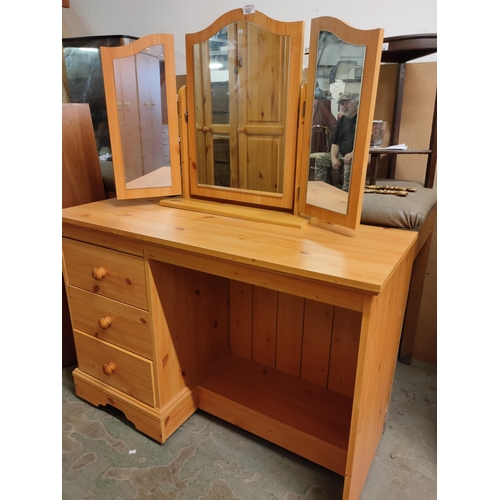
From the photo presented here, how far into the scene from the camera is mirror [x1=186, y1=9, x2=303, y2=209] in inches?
42.5

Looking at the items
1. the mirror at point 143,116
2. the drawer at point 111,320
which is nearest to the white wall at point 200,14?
the mirror at point 143,116

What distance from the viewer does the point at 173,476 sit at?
3.87 ft

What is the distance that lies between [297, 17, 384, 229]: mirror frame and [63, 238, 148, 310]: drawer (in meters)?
0.55

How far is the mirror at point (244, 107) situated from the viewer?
→ 42.5 inches

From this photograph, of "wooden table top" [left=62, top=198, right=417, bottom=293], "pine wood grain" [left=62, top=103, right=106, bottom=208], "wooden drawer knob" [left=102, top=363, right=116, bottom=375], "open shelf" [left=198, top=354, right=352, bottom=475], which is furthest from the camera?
"pine wood grain" [left=62, top=103, right=106, bottom=208]

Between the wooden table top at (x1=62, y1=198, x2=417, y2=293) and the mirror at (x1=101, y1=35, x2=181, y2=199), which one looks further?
the mirror at (x1=101, y1=35, x2=181, y2=199)

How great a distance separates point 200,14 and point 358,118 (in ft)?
4.13

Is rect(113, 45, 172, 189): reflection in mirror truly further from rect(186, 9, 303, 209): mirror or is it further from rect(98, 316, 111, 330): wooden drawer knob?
rect(98, 316, 111, 330): wooden drawer knob

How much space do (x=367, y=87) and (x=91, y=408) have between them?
4.74 ft

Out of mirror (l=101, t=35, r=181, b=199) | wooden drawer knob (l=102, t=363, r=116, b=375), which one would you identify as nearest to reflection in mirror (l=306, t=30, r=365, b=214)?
mirror (l=101, t=35, r=181, b=199)

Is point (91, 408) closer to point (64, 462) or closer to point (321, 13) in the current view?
point (64, 462)

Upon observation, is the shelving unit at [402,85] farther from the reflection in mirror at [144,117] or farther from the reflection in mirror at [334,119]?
the reflection in mirror at [144,117]

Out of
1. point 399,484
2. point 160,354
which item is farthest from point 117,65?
point 399,484

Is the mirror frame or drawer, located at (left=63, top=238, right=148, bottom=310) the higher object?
the mirror frame
